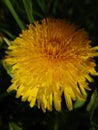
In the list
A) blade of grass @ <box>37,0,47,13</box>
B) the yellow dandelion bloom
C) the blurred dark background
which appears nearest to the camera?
the yellow dandelion bloom

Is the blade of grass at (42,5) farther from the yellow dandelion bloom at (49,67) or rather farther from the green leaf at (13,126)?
the green leaf at (13,126)

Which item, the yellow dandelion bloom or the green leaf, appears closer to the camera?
the yellow dandelion bloom

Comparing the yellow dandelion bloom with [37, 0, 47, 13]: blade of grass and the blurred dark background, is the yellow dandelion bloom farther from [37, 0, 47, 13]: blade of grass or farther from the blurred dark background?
[37, 0, 47, 13]: blade of grass

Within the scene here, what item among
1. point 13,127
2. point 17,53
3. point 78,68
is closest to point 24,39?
point 17,53

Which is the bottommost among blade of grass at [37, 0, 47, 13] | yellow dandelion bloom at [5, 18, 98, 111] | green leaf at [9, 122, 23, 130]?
green leaf at [9, 122, 23, 130]

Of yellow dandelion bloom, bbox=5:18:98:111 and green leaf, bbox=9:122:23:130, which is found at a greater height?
yellow dandelion bloom, bbox=5:18:98:111

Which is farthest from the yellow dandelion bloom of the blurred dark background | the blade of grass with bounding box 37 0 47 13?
the blade of grass with bounding box 37 0 47 13

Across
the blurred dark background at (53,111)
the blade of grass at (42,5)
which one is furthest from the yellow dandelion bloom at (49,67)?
the blade of grass at (42,5)

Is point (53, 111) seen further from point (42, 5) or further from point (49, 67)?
point (42, 5)

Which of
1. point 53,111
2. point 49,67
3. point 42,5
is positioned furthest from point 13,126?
point 42,5
